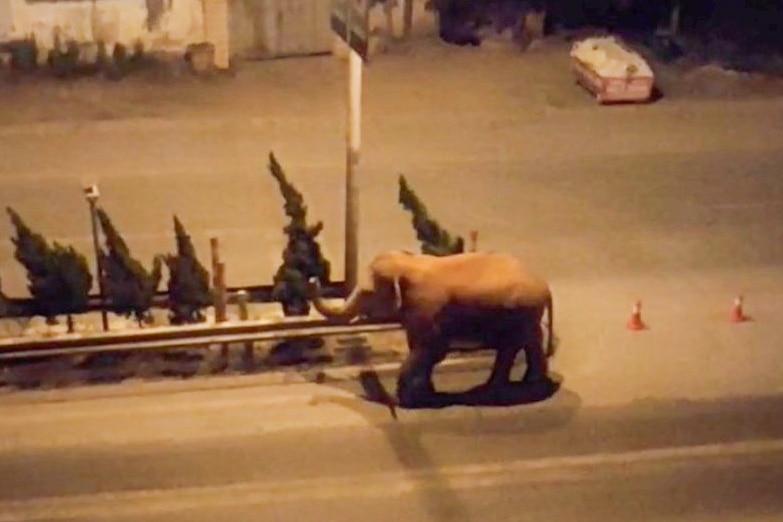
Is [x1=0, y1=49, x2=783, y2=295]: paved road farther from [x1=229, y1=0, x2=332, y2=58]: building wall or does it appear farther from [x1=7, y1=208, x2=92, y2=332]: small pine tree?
[x1=7, y1=208, x2=92, y2=332]: small pine tree

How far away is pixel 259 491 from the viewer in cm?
1237

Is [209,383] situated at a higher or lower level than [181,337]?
lower

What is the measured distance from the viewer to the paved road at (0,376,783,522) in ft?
40.0

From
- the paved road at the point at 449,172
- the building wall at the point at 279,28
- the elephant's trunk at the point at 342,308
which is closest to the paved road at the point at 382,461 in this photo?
the elephant's trunk at the point at 342,308

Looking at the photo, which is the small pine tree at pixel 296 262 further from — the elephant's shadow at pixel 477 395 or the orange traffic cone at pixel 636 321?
the orange traffic cone at pixel 636 321

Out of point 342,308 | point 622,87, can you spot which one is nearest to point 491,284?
point 342,308

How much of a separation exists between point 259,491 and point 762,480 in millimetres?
4349

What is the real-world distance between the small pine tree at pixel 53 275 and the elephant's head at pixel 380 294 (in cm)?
233

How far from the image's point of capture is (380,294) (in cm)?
1350

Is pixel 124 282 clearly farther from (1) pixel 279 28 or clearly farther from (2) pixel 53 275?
(1) pixel 279 28

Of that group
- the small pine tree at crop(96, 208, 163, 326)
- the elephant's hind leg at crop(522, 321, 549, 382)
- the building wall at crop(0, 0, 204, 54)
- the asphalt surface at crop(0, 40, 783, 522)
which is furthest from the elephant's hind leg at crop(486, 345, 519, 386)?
the building wall at crop(0, 0, 204, 54)

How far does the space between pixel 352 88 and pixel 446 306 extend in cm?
239

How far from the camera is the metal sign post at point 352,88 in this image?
13.3 meters

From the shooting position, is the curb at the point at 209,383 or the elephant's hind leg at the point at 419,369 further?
the curb at the point at 209,383
